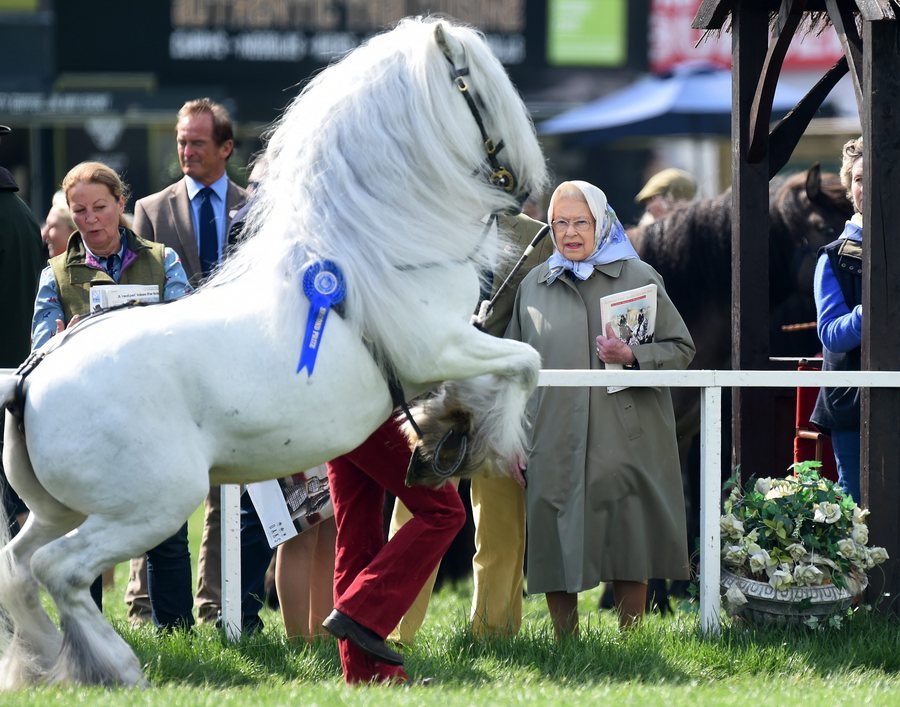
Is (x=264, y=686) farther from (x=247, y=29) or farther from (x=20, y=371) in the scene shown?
(x=247, y=29)

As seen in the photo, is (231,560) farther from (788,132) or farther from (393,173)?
(788,132)

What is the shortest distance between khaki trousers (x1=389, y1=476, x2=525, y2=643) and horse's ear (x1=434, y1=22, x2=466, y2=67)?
2052 mm

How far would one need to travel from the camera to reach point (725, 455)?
25.0ft

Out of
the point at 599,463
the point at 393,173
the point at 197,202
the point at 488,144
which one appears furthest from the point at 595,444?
the point at 197,202

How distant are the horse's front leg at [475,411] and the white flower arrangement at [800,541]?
4.35 feet

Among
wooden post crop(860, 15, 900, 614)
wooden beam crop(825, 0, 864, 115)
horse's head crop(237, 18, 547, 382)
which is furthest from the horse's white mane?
wooden beam crop(825, 0, 864, 115)

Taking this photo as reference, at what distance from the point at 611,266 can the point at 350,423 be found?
1.81 m

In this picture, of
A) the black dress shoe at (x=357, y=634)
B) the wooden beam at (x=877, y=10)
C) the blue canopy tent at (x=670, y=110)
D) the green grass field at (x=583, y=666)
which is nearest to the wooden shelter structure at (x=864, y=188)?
the wooden beam at (x=877, y=10)

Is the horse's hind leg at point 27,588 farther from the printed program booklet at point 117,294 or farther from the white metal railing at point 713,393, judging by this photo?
the white metal railing at point 713,393

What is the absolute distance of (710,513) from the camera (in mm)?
5285

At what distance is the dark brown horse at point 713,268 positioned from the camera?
25.0 ft

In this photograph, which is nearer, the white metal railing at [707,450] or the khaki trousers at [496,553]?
the white metal railing at [707,450]

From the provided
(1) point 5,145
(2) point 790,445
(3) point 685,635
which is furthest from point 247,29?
(3) point 685,635

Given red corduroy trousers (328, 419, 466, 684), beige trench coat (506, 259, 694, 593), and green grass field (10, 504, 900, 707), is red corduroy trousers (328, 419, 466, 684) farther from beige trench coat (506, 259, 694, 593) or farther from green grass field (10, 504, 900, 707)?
beige trench coat (506, 259, 694, 593)
